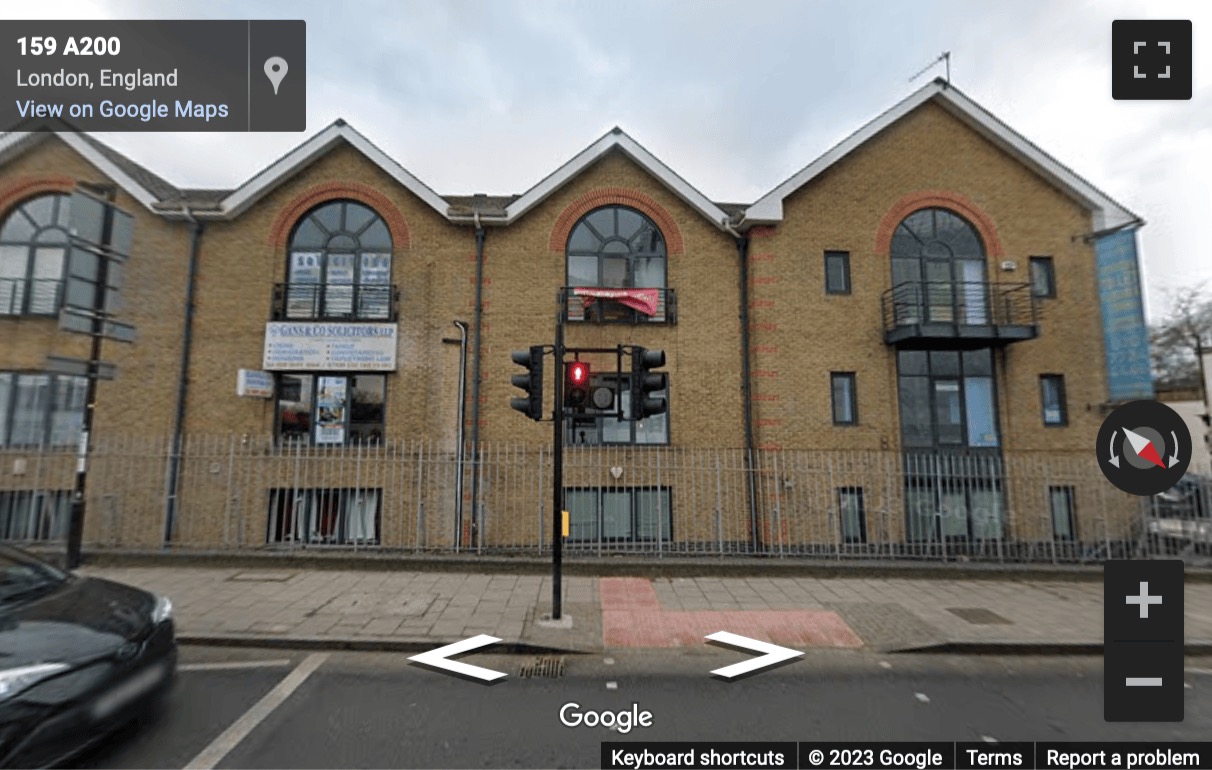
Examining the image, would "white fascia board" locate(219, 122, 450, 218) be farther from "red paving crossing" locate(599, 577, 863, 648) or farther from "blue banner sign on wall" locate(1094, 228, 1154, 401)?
"blue banner sign on wall" locate(1094, 228, 1154, 401)

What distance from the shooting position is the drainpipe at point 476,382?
1066cm

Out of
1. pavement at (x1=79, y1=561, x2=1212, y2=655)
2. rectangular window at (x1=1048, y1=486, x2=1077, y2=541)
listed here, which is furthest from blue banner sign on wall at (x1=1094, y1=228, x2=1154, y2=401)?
pavement at (x1=79, y1=561, x2=1212, y2=655)

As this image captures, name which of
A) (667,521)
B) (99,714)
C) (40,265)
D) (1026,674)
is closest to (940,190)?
(667,521)

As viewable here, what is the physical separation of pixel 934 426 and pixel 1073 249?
5284 millimetres

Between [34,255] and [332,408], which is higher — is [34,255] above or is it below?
above

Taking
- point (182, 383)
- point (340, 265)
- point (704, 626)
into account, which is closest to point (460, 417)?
point (340, 265)

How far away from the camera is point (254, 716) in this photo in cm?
430

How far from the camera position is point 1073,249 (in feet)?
40.3

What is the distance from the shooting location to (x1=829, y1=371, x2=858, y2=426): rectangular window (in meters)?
11.5

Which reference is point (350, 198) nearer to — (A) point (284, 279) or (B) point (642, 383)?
(A) point (284, 279)

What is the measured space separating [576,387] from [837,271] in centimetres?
813

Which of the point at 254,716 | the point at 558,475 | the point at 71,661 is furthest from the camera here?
Answer: the point at 558,475

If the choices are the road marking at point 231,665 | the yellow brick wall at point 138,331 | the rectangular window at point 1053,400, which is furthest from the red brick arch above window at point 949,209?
the yellow brick wall at point 138,331

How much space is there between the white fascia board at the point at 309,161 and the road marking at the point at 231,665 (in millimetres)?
8965
